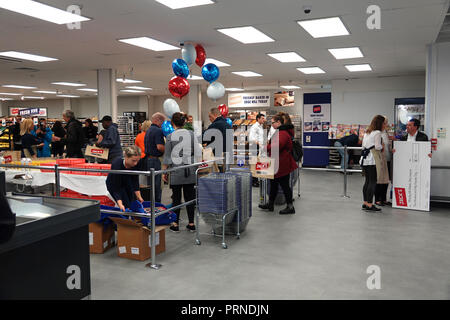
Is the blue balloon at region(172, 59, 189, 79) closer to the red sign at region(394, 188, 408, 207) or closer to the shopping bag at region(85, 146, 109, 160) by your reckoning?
the shopping bag at region(85, 146, 109, 160)

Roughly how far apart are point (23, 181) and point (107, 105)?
609 cm

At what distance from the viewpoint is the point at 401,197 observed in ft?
22.0

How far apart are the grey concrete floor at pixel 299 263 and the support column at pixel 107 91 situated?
6.59 meters

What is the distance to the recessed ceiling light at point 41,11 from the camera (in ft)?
16.0

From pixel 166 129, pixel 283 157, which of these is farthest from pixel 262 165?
pixel 166 129

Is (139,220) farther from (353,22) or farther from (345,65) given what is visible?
(345,65)

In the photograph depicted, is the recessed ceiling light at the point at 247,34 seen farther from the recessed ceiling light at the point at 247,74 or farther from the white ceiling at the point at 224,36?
the recessed ceiling light at the point at 247,74

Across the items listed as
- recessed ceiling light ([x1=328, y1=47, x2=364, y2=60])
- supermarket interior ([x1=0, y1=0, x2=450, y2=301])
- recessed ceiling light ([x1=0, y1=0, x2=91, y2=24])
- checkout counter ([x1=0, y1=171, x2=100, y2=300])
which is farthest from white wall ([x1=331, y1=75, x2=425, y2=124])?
checkout counter ([x1=0, y1=171, x2=100, y2=300])

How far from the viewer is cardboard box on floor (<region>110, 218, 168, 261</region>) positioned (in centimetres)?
414

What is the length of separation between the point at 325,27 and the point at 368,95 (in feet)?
→ 24.3

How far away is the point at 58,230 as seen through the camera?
6.83 feet

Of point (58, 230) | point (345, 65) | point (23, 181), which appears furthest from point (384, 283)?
point (345, 65)

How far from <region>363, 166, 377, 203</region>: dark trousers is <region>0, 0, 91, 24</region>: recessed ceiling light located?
17.3 feet
